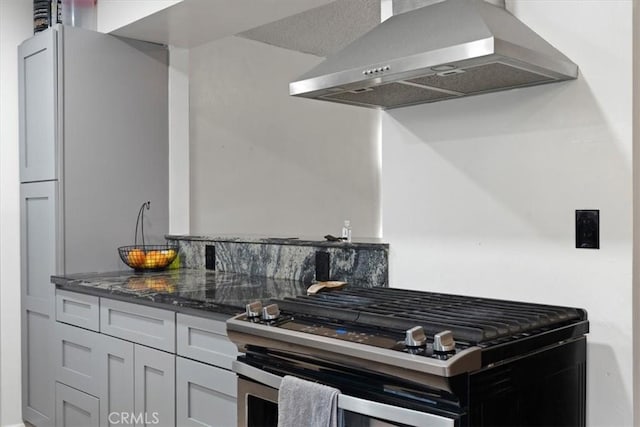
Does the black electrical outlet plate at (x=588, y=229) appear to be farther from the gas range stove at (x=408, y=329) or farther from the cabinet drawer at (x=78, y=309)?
the cabinet drawer at (x=78, y=309)

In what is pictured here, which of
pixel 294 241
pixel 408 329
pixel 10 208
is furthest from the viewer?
pixel 10 208

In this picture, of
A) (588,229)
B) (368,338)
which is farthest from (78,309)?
(588,229)

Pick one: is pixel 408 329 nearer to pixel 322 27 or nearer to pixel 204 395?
pixel 204 395

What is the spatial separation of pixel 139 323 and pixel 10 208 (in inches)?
49.0

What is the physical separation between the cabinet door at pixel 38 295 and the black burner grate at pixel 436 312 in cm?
166

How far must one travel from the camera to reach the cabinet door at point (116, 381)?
2574 mm

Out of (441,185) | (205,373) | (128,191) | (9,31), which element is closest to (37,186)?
(128,191)

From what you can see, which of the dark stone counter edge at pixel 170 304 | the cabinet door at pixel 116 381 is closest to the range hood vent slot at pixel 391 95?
the dark stone counter edge at pixel 170 304

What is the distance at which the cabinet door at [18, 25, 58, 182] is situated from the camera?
3.06 metres

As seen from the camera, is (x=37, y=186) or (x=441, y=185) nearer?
(x=441, y=185)

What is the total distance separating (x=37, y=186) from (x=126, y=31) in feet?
2.84

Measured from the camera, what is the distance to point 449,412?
132 centimetres

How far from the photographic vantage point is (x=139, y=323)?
251cm

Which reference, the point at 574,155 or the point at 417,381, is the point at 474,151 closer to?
the point at 574,155
